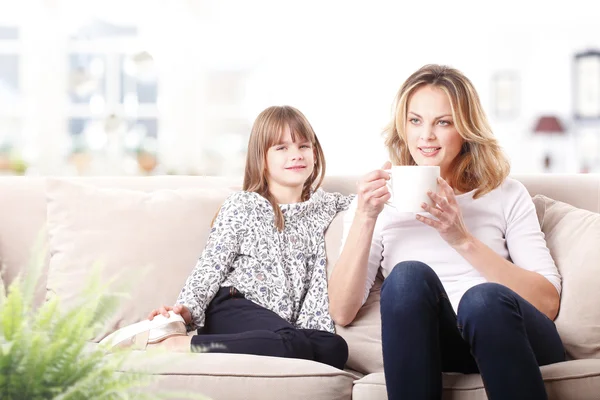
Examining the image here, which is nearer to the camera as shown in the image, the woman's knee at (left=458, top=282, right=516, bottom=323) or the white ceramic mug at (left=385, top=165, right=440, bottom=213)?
the woman's knee at (left=458, top=282, right=516, bottom=323)

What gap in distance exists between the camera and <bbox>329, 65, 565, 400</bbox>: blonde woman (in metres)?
1.34

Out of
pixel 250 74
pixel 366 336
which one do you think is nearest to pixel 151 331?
pixel 366 336

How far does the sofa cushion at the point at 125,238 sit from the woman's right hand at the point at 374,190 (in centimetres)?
58

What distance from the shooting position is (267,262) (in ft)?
6.30

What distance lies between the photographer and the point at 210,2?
208 inches

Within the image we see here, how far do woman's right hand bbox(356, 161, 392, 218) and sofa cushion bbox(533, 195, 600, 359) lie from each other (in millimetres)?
491

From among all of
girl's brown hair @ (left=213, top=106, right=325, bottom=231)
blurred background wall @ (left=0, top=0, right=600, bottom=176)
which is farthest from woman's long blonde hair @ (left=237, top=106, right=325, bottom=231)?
blurred background wall @ (left=0, top=0, right=600, bottom=176)

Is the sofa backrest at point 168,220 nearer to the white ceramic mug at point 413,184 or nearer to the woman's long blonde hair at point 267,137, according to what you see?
the woman's long blonde hair at point 267,137

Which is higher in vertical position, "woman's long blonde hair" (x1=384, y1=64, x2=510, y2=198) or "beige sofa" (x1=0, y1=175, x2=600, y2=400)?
"woman's long blonde hair" (x1=384, y1=64, x2=510, y2=198)

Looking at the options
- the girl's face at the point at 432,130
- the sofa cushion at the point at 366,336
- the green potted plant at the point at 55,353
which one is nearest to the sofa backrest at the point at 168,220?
the sofa cushion at the point at 366,336

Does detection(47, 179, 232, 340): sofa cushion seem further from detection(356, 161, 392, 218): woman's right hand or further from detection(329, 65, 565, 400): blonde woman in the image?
detection(356, 161, 392, 218): woman's right hand

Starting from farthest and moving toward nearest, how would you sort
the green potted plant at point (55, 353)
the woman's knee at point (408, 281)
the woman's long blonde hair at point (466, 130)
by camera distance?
the woman's long blonde hair at point (466, 130) → the woman's knee at point (408, 281) → the green potted plant at point (55, 353)

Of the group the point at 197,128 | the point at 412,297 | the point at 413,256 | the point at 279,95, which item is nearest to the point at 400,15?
the point at 279,95

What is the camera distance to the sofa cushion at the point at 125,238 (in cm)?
191
